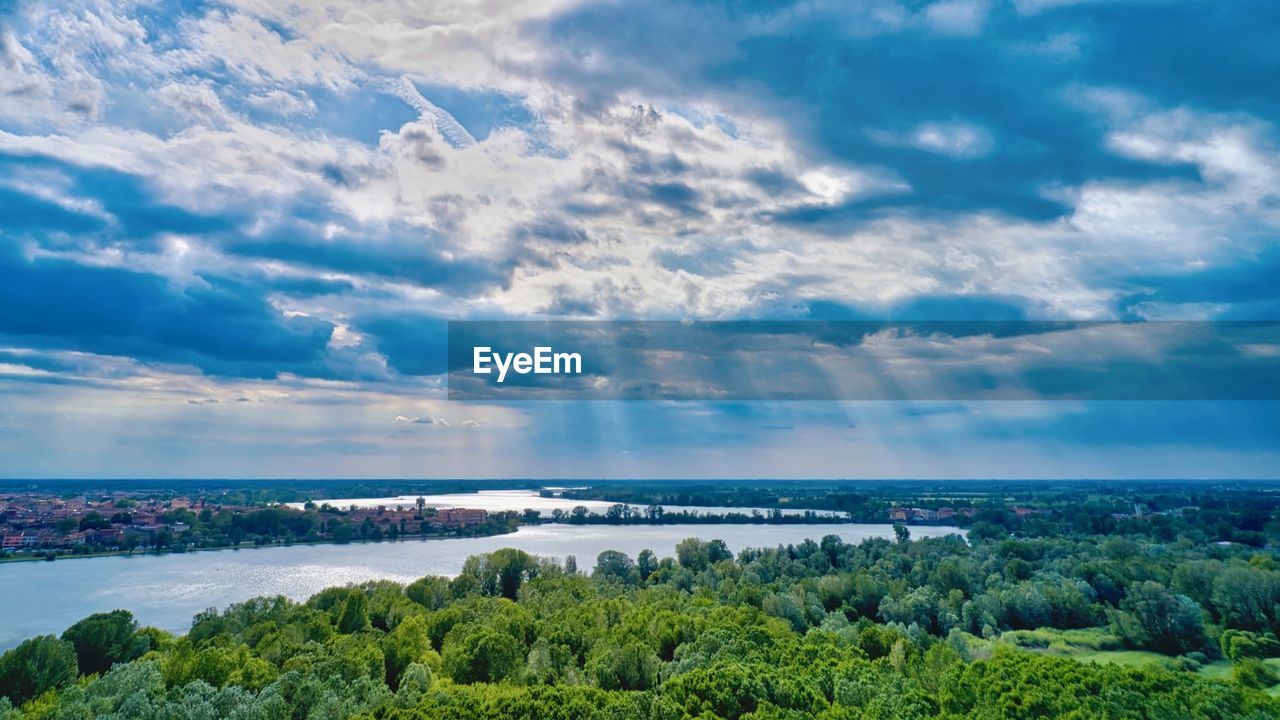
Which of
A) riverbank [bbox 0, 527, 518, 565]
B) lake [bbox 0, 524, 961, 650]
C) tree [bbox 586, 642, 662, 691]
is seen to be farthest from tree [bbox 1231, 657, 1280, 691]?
riverbank [bbox 0, 527, 518, 565]

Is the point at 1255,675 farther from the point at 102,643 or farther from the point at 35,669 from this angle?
the point at 102,643

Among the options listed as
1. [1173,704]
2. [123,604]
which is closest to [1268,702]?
[1173,704]

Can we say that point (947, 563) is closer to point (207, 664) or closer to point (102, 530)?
point (207, 664)

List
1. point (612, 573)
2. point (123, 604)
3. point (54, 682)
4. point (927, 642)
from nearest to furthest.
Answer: point (54, 682)
point (927, 642)
point (123, 604)
point (612, 573)

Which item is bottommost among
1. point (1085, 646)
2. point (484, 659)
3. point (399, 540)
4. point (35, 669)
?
point (399, 540)

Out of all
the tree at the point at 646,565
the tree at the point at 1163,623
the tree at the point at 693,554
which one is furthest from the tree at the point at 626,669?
the tree at the point at 693,554

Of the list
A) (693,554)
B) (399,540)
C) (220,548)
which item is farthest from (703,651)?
(399,540)
